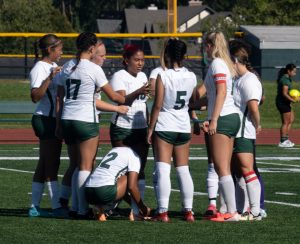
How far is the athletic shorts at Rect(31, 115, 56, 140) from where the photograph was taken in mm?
11617

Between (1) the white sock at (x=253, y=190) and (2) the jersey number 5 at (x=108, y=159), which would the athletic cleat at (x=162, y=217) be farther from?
(1) the white sock at (x=253, y=190)

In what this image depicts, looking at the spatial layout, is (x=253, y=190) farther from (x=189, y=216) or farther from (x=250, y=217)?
(x=189, y=216)

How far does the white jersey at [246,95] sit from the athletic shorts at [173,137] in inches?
24.2

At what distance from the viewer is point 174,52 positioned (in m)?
11.2

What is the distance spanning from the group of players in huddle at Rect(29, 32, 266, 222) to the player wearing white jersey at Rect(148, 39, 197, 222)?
0.01 metres

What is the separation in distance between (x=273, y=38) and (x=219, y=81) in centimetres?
4437

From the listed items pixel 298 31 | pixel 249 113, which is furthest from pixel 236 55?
pixel 298 31

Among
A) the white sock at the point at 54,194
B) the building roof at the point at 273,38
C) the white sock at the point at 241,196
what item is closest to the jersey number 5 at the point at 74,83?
the white sock at the point at 54,194

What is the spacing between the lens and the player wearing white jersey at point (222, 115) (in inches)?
436

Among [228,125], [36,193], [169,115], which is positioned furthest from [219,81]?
[36,193]

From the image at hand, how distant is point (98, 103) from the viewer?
11500mm

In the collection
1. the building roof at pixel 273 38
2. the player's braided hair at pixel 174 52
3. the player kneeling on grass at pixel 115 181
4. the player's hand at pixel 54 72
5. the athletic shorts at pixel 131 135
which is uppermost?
the player's braided hair at pixel 174 52

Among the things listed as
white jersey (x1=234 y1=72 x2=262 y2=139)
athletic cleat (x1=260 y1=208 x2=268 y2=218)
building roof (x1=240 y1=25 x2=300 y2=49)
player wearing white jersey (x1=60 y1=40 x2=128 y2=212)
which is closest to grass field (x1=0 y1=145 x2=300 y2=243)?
athletic cleat (x1=260 y1=208 x2=268 y2=218)

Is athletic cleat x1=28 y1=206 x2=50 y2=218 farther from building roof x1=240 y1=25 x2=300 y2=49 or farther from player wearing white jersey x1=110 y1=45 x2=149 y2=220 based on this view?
building roof x1=240 y1=25 x2=300 y2=49
